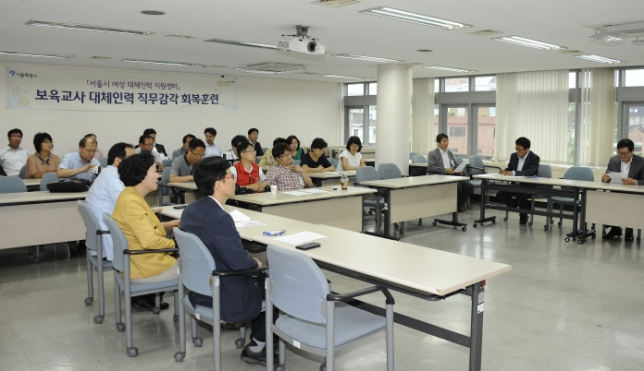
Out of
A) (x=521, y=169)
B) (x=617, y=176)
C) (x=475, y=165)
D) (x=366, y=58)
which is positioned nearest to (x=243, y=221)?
(x=617, y=176)

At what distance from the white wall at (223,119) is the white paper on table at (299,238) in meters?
8.40

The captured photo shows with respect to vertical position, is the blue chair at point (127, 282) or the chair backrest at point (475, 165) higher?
the chair backrest at point (475, 165)

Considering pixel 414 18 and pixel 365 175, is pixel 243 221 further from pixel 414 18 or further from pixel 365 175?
pixel 365 175

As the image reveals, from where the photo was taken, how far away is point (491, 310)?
4.52 meters

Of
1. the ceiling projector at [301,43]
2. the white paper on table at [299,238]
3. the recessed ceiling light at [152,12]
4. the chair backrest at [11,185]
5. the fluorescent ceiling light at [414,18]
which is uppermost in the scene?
the fluorescent ceiling light at [414,18]

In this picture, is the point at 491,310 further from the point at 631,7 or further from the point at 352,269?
the point at 631,7

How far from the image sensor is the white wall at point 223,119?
34.0 ft

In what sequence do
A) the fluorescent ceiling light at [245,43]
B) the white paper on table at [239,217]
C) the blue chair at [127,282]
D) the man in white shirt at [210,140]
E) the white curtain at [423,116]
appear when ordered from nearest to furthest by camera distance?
1. the blue chair at [127,282]
2. the white paper on table at [239,217]
3. the fluorescent ceiling light at [245,43]
4. the man in white shirt at [210,140]
5. the white curtain at [423,116]

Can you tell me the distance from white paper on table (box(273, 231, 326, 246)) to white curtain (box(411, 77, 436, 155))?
31.6ft

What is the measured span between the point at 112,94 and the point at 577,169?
870 centimetres

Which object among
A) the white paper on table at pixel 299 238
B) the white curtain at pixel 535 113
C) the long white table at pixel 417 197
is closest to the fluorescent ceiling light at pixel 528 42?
the long white table at pixel 417 197

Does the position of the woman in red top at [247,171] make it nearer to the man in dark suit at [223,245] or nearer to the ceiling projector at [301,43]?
the ceiling projector at [301,43]

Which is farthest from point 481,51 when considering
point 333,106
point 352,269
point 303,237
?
point 333,106

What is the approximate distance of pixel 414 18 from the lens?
18.5 feet
